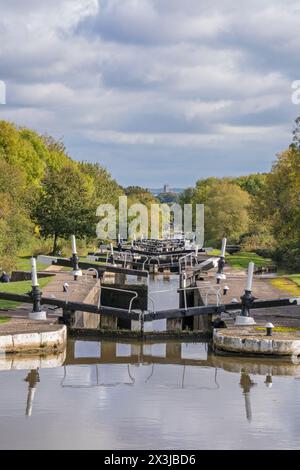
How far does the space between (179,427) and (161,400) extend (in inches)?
94.8

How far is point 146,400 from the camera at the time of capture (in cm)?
1900

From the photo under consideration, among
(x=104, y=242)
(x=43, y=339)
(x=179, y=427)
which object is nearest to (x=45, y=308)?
(x=43, y=339)

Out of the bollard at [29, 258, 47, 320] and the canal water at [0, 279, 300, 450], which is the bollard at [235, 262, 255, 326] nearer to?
the canal water at [0, 279, 300, 450]

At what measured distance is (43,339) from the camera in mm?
23547

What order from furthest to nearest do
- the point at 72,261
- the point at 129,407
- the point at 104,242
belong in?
the point at 104,242, the point at 72,261, the point at 129,407

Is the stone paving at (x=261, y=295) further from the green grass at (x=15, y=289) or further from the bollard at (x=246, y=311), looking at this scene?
the green grass at (x=15, y=289)

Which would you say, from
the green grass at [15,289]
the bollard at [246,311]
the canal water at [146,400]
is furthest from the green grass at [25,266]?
the bollard at [246,311]

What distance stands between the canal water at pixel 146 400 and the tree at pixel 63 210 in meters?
37.2

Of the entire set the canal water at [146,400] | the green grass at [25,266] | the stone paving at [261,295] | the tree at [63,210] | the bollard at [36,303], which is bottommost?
the canal water at [146,400]

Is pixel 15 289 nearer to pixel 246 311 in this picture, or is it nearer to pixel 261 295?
pixel 261 295

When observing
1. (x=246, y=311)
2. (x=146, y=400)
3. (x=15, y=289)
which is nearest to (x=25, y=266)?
(x=15, y=289)

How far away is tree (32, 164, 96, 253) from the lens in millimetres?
62569

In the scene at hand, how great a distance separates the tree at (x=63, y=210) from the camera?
62.6 metres

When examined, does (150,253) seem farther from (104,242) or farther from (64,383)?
(64,383)
